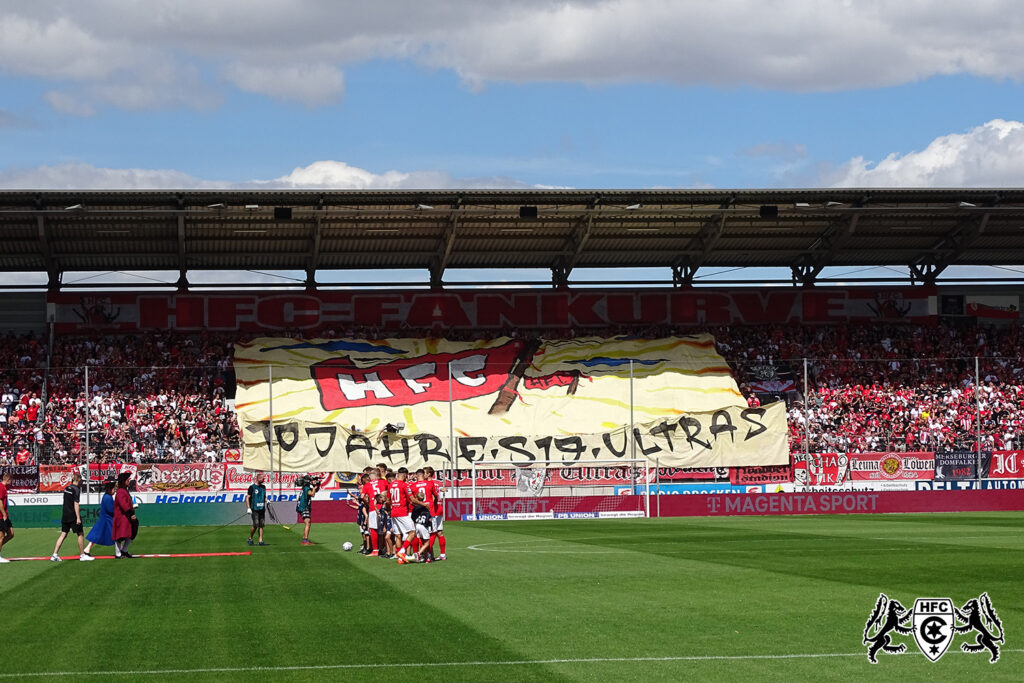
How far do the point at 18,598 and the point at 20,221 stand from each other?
40869 millimetres

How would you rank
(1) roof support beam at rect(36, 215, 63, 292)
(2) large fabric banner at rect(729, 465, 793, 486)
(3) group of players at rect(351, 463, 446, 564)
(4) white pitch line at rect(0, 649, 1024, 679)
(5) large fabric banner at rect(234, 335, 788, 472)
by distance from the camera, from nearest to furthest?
(4) white pitch line at rect(0, 649, 1024, 679) < (3) group of players at rect(351, 463, 446, 564) < (5) large fabric banner at rect(234, 335, 788, 472) < (2) large fabric banner at rect(729, 465, 793, 486) < (1) roof support beam at rect(36, 215, 63, 292)

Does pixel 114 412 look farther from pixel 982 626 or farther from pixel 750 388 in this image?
pixel 982 626

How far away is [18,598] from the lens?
18.4 meters

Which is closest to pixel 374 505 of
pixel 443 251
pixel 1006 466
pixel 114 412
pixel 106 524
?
pixel 106 524

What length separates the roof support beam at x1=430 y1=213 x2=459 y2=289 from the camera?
5772 centimetres

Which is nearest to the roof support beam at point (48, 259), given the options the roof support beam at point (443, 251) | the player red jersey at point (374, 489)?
the roof support beam at point (443, 251)

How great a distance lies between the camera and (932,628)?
12.3m

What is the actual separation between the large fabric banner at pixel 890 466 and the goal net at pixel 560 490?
8.12 meters

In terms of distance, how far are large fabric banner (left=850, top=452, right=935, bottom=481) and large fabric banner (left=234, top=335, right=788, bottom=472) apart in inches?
146

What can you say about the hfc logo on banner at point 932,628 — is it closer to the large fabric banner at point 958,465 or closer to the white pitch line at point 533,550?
the white pitch line at point 533,550

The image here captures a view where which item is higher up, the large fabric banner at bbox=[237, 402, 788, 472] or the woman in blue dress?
the large fabric banner at bbox=[237, 402, 788, 472]

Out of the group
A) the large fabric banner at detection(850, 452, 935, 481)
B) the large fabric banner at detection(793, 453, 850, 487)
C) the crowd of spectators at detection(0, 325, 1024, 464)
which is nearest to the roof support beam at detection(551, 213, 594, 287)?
the crowd of spectators at detection(0, 325, 1024, 464)

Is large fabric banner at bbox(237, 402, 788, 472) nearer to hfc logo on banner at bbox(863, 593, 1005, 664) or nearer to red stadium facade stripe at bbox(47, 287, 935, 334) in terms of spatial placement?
red stadium facade stripe at bbox(47, 287, 935, 334)

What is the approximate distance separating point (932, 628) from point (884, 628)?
0.84 m
